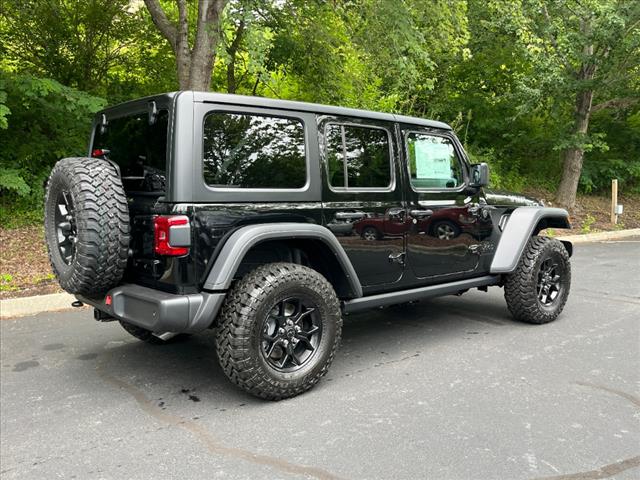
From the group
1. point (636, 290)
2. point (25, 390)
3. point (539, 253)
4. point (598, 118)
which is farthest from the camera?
point (598, 118)

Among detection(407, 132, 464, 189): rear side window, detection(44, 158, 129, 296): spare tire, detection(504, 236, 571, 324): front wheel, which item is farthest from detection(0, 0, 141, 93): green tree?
detection(504, 236, 571, 324): front wheel

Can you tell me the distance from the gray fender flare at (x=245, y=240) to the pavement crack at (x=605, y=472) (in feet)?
5.89

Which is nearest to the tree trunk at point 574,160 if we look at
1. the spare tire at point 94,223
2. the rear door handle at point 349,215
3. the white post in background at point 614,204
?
the white post in background at point 614,204

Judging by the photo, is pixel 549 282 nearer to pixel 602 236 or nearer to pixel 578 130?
pixel 602 236

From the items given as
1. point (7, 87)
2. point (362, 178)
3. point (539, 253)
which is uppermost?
point (7, 87)

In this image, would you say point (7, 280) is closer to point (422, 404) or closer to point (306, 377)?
point (306, 377)

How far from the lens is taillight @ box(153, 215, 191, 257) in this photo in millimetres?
2898

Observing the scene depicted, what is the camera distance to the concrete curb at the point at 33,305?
540cm

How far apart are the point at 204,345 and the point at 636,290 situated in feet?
16.9

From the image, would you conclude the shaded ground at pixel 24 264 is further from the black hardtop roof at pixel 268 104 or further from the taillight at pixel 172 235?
the taillight at pixel 172 235

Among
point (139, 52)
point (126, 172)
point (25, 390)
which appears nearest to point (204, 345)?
point (25, 390)

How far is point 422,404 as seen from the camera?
319cm

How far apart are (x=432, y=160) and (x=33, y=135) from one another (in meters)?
7.68

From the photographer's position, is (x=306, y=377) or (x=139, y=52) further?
(x=139, y=52)
